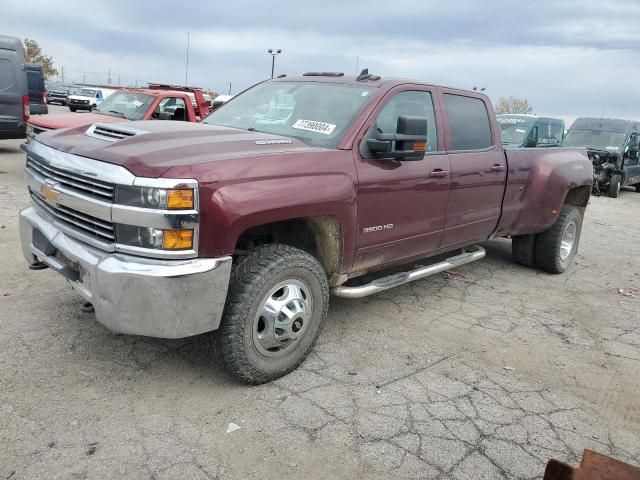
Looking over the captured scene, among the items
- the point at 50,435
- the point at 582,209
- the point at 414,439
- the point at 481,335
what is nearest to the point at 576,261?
the point at 582,209

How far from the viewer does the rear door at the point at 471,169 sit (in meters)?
4.56

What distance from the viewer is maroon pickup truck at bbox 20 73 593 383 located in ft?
9.12

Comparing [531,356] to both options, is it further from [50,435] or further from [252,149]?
[50,435]

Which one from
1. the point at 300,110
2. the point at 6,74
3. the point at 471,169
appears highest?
the point at 6,74

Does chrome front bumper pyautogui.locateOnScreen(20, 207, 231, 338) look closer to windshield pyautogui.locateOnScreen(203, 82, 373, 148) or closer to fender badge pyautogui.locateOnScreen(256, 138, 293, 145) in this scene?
fender badge pyautogui.locateOnScreen(256, 138, 293, 145)

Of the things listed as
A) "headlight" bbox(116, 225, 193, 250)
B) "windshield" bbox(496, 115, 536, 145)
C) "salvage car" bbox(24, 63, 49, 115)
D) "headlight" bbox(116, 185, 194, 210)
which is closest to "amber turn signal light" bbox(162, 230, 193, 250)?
"headlight" bbox(116, 225, 193, 250)

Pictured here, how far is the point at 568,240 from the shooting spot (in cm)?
650

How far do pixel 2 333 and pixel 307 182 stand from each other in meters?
2.30

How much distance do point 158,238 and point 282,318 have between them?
3.00ft

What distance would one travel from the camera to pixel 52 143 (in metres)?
3.44

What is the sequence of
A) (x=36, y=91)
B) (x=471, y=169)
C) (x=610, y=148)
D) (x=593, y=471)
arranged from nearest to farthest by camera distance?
(x=593, y=471), (x=471, y=169), (x=36, y=91), (x=610, y=148)

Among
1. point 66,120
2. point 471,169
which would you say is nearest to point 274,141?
point 471,169

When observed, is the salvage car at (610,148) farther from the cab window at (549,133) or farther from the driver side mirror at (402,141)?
the driver side mirror at (402,141)

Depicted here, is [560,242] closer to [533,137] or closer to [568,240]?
[568,240]
